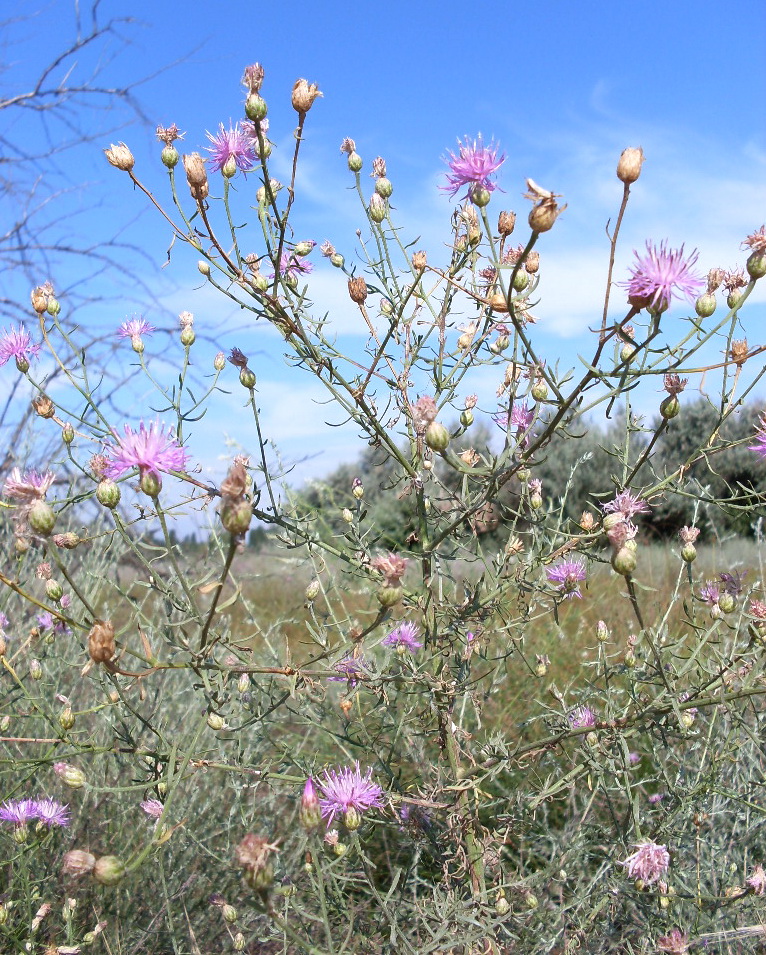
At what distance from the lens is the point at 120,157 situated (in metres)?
1.26

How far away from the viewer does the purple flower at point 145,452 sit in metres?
1.10

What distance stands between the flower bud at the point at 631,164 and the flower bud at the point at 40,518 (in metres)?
0.87

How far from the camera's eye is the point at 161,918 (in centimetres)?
175

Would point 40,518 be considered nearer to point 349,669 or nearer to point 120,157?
point 349,669

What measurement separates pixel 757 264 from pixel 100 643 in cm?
107

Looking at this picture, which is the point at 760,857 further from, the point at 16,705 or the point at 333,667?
the point at 16,705

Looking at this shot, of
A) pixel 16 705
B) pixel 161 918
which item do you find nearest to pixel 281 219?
pixel 161 918

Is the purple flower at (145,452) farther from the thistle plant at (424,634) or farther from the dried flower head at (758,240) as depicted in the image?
the dried flower head at (758,240)

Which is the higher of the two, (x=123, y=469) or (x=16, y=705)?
(x=123, y=469)

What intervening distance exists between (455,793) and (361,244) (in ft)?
3.26

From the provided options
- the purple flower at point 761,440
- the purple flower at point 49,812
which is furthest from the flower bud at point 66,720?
the purple flower at point 761,440

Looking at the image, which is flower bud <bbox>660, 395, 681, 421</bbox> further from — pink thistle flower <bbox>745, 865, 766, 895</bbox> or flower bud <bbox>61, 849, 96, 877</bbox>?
flower bud <bbox>61, 849, 96, 877</bbox>

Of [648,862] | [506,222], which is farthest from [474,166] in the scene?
[648,862]

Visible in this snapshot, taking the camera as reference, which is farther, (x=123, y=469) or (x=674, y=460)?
(x=674, y=460)
